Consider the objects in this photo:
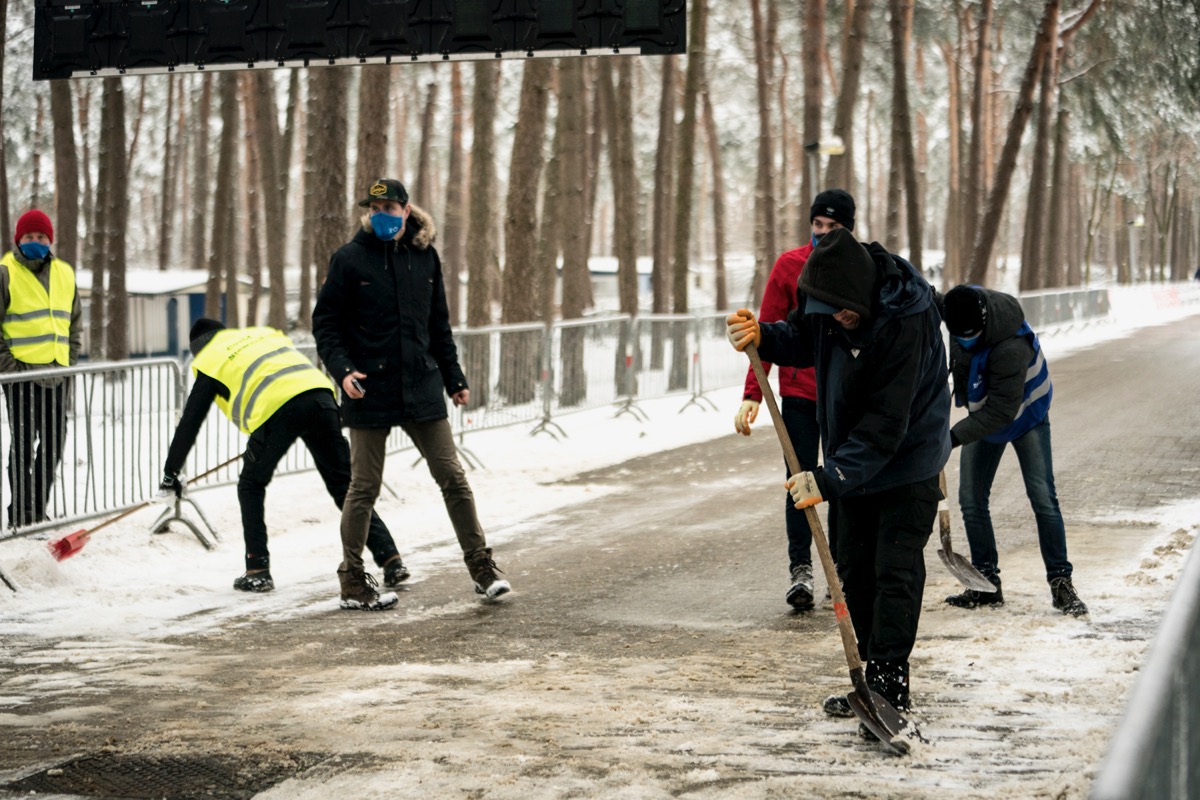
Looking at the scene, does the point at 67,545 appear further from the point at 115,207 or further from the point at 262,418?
the point at 115,207

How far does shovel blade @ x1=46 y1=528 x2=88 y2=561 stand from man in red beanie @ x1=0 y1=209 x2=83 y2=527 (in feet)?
1.33

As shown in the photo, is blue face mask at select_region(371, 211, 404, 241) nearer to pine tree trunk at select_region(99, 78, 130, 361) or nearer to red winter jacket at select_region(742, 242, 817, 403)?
red winter jacket at select_region(742, 242, 817, 403)

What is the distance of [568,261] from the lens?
75.0 ft

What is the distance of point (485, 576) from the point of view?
306 inches

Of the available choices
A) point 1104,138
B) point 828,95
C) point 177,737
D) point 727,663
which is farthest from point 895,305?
point 828,95

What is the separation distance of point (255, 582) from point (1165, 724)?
22.0ft

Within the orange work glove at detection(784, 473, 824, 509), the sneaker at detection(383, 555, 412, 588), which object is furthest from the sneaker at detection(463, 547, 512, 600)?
the orange work glove at detection(784, 473, 824, 509)

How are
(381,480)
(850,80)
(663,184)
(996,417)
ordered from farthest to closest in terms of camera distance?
(663,184), (850,80), (381,480), (996,417)

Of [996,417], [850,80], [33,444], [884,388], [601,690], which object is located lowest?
[601,690]

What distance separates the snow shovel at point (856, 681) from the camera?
194 inches

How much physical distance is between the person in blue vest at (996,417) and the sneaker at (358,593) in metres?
3.01

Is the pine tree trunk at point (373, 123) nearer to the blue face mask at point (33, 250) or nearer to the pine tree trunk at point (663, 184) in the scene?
the blue face mask at point (33, 250)

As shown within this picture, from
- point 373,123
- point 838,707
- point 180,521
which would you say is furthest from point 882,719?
point 373,123

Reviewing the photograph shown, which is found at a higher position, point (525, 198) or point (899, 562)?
point (525, 198)
